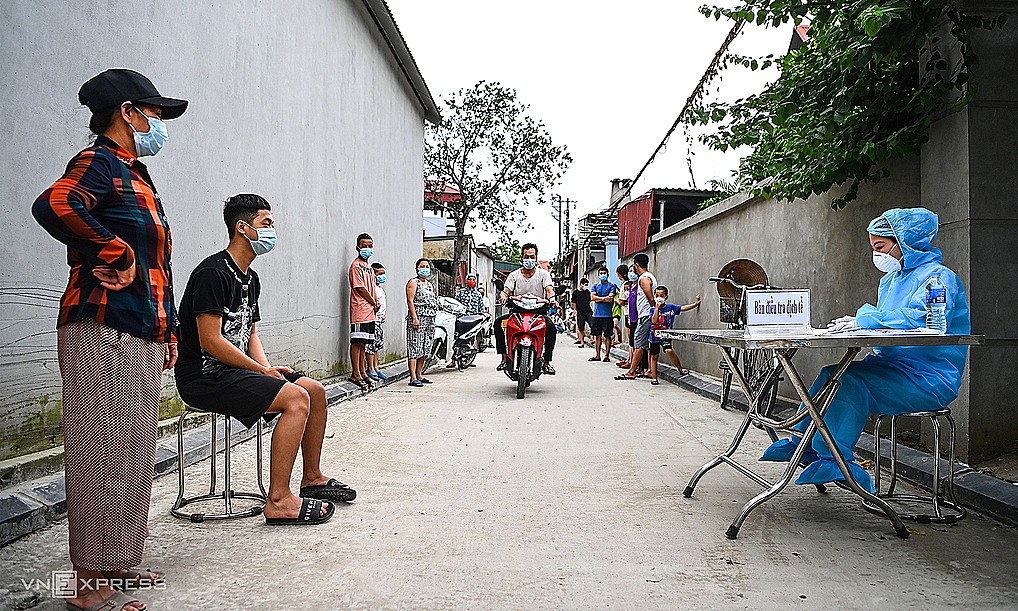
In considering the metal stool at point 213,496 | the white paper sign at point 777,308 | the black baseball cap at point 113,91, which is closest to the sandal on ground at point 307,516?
the metal stool at point 213,496

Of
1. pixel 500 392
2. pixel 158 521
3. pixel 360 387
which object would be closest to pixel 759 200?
pixel 500 392

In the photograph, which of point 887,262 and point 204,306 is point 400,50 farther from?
point 887,262

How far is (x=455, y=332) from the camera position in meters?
14.5

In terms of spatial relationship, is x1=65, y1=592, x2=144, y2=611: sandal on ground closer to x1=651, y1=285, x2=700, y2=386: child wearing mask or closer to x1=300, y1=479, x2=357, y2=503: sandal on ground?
x1=300, y1=479, x2=357, y2=503: sandal on ground

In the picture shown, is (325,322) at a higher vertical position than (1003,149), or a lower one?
lower

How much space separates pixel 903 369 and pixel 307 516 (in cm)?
326

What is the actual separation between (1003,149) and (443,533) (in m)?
4.46

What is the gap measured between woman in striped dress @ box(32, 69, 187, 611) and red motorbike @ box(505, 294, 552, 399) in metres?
7.57

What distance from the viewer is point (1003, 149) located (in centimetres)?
541

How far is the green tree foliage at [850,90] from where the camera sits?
18.0 feet

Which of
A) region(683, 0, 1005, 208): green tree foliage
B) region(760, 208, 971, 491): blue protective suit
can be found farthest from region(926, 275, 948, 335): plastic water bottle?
region(683, 0, 1005, 208): green tree foliage

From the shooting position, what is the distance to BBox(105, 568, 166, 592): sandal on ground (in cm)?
314

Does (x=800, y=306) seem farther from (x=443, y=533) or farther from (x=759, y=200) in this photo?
(x=759, y=200)

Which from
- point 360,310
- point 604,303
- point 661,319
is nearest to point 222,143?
point 360,310
